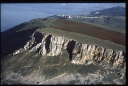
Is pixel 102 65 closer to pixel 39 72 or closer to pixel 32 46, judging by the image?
pixel 39 72

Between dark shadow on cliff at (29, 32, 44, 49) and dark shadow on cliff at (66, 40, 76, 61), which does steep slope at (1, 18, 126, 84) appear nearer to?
dark shadow on cliff at (66, 40, 76, 61)

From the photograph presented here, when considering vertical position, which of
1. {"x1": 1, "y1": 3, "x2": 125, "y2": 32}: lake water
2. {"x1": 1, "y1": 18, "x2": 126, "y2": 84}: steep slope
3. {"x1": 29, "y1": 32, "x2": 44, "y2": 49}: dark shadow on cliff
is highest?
{"x1": 1, "y1": 3, "x2": 125, "y2": 32}: lake water

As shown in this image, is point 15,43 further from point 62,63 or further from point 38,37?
point 62,63

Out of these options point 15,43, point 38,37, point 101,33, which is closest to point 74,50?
point 38,37

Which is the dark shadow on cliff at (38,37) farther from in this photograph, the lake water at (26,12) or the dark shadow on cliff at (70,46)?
the lake water at (26,12)

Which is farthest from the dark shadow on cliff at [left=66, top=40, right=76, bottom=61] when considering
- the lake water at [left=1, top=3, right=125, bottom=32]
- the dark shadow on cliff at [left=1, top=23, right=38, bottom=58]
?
the lake water at [left=1, top=3, right=125, bottom=32]

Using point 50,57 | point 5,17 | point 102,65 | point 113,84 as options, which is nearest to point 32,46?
point 50,57

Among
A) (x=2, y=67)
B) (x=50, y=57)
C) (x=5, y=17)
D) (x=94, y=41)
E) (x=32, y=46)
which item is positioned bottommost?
(x=2, y=67)

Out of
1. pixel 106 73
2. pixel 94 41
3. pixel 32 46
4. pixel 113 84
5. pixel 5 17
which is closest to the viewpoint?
pixel 113 84
